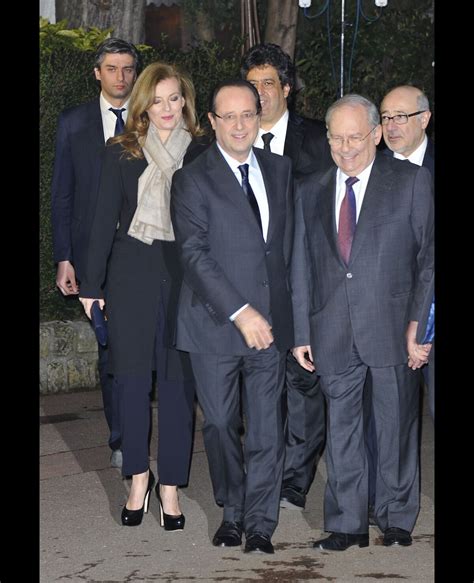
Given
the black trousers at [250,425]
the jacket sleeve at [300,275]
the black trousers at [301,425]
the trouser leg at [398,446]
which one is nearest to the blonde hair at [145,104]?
the jacket sleeve at [300,275]

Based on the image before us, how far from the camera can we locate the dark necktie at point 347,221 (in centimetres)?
621

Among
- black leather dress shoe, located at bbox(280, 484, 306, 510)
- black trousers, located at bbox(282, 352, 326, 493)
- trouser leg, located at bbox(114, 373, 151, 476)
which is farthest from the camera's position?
black trousers, located at bbox(282, 352, 326, 493)

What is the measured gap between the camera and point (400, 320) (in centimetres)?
623

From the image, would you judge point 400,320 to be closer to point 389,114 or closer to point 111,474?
point 389,114

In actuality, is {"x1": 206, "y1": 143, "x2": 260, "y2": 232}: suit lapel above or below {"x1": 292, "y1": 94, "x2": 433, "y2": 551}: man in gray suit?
above

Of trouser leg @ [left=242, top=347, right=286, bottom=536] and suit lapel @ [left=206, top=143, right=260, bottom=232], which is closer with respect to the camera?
suit lapel @ [left=206, top=143, right=260, bottom=232]

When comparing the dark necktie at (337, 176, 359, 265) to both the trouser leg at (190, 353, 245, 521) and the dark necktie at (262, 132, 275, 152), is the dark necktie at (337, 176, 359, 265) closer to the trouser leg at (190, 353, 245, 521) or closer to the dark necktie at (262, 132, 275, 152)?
the trouser leg at (190, 353, 245, 521)

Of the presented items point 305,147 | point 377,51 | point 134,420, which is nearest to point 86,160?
point 305,147

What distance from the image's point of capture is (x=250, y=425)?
6383 millimetres

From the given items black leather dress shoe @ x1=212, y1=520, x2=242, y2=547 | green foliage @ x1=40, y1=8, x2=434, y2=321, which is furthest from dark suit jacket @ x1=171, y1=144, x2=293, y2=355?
green foliage @ x1=40, y1=8, x2=434, y2=321

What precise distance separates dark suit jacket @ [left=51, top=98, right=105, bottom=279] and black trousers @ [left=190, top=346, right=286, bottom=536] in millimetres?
1944

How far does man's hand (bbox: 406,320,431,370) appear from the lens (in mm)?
6172
